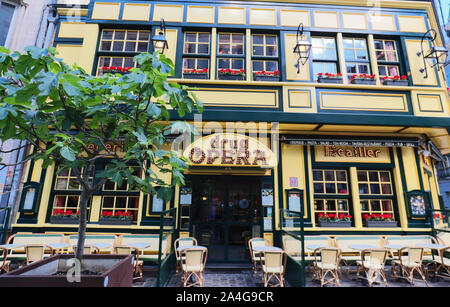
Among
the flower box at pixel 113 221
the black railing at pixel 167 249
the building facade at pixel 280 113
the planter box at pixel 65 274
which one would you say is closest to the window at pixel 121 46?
the building facade at pixel 280 113

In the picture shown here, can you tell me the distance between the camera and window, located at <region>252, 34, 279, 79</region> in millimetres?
8258

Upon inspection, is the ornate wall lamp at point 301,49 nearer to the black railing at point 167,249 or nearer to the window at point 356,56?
the window at point 356,56

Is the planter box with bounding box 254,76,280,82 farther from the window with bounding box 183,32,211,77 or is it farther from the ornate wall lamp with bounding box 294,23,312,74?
Result: the window with bounding box 183,32,211,77

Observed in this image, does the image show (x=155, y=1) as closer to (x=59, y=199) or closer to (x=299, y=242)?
(x=59, y=199)

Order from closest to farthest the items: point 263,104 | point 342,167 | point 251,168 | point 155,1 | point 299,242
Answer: point 299,242
point 251,168
point 263,104
point 342,167
point 155,1

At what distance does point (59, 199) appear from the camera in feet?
25.1

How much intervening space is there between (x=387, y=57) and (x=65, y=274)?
1117 cm

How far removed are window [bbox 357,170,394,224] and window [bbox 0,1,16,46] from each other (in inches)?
532

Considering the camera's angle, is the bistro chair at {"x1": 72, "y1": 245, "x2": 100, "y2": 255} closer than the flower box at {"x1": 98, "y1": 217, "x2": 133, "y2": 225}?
Yes

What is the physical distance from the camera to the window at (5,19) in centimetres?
826

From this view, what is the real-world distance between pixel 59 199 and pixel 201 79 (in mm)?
6204

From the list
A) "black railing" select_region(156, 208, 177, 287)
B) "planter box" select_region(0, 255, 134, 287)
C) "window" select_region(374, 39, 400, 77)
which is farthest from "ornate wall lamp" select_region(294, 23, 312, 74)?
"planter box" select_region(0, 255, 134, 287)

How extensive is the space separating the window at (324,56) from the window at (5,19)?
436 inches
